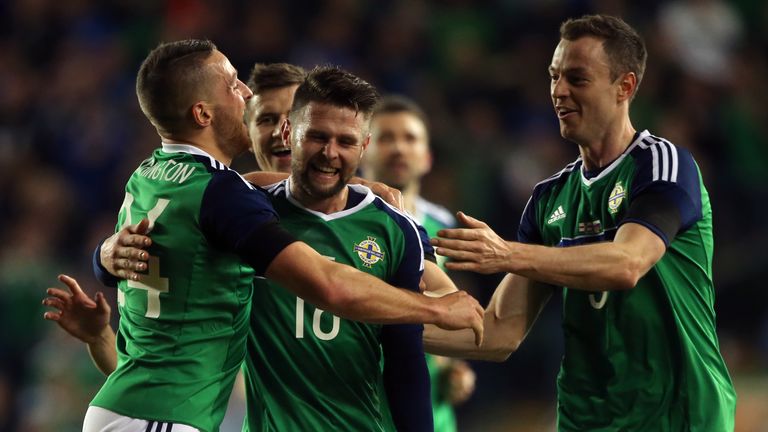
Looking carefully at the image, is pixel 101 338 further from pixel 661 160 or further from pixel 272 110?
pixel 661 160

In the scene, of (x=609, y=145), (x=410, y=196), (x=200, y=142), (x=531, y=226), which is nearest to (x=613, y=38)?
(x=609, y=145)

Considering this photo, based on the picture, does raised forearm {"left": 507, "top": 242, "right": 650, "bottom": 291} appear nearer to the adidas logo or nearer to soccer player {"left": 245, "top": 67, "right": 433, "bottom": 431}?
soccer player {"left": 245, "top": 67, "right": 433, "bottom": 431}

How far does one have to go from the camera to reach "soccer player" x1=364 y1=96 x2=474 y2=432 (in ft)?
21.4

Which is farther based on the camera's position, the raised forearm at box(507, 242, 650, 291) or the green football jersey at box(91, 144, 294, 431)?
the raised forearm at box(507, 242, 650, 291)

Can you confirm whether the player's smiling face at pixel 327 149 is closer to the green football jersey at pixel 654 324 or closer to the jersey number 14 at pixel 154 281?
the jersey number 14 at pixel 154 281

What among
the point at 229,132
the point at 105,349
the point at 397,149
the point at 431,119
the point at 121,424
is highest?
the point at 431,119

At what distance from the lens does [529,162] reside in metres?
10.0

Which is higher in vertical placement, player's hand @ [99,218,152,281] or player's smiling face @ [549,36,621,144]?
player's smiling face @ [549,36,621,144]

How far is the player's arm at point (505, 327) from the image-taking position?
4.92 meters

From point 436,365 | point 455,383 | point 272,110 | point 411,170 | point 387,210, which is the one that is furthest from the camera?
point 411,170

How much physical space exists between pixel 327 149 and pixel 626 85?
4.48 ft

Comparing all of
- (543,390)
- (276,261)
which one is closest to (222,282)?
(276,261)

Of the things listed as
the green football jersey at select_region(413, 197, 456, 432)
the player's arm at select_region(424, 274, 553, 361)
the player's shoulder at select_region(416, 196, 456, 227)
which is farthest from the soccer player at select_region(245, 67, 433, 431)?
the player's shoulder at select_region(416, 196, 456, 227)

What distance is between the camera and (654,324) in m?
4.36
